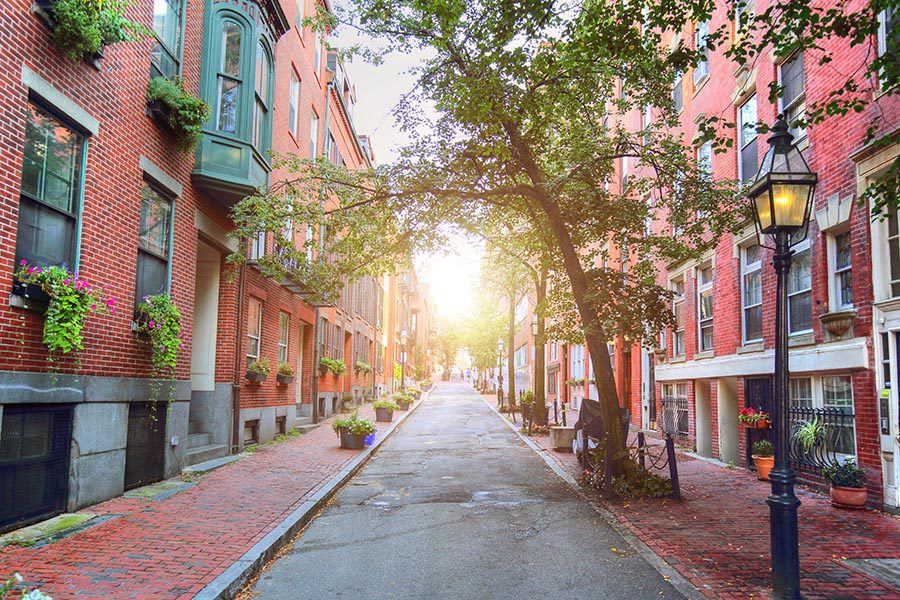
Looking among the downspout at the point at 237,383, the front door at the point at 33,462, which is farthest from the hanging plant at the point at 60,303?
the downspout at the point at 237,383

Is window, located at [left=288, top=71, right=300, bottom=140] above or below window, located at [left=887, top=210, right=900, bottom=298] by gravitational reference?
above

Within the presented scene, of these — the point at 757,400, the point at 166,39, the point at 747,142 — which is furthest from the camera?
the point at 747,142

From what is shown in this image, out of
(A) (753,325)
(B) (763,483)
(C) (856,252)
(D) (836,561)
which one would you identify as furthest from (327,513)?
(A) (753,325)

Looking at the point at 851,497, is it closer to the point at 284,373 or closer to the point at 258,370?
the point at 258,370

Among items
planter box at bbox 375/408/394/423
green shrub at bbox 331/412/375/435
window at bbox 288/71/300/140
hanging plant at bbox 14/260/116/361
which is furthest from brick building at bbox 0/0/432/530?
planter box at bbox 375/408/394/423

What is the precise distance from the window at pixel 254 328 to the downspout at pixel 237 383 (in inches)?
38.6

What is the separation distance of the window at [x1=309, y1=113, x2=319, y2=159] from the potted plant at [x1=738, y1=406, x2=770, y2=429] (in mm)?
15122

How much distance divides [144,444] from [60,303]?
3.27m

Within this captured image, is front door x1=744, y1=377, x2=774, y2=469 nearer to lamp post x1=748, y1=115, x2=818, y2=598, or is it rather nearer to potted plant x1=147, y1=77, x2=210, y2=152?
lamp post x1=748, y1=115, x2=818, y2=598

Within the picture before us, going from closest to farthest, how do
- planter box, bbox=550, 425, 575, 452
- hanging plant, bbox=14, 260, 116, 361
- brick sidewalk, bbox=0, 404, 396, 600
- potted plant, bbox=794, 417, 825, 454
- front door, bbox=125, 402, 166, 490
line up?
1. brick sidewalk, bbox=0, 404, 396, 600
2. hanging plant, bbox=14, 260, 116, 361
3. front door, bbox=125, 402, 166, 490
4. potted plant, bbox=794, 417, 825, 454
5. planter box, bbox=550, 425, 575, 452

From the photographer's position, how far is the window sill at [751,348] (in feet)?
40.1

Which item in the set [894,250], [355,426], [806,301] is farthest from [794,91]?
[355,426]

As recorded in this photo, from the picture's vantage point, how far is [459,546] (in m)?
6.94

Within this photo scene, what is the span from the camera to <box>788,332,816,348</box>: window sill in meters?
10.3
